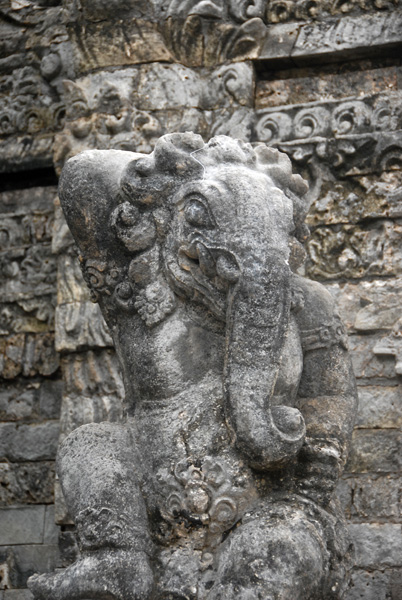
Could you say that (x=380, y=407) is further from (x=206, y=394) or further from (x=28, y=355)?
(x=28, y=355)

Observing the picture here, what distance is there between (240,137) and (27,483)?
2.16 meters

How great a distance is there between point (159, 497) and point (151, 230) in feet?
2.82

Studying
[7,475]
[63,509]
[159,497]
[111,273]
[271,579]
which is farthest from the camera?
[7,475]

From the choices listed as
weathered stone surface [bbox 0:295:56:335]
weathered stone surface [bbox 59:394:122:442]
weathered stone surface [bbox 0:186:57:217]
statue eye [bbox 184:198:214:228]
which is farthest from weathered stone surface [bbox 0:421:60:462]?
statue eye [bbox 184:198:214:228]

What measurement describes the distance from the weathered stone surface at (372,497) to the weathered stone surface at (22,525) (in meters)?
1.66

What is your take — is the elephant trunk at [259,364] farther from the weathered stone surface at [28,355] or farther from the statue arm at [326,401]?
the weathered stone surface at [28,355]

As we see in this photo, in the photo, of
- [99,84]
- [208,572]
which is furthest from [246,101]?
[208,572]

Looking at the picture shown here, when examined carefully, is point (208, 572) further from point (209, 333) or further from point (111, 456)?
point (209, 333)

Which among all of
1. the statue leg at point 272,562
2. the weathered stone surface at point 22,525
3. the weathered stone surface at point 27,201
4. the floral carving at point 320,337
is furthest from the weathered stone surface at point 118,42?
the statue leg at point 272,562

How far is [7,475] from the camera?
522cm

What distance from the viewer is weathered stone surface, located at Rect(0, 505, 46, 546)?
5.09 m

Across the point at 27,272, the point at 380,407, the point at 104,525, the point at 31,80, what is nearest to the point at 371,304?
the point at 380,407

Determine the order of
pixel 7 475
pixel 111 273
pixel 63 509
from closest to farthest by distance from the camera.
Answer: pixel 111 273
pixel 63 509
pixel 7 475

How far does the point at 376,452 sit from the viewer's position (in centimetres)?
445
